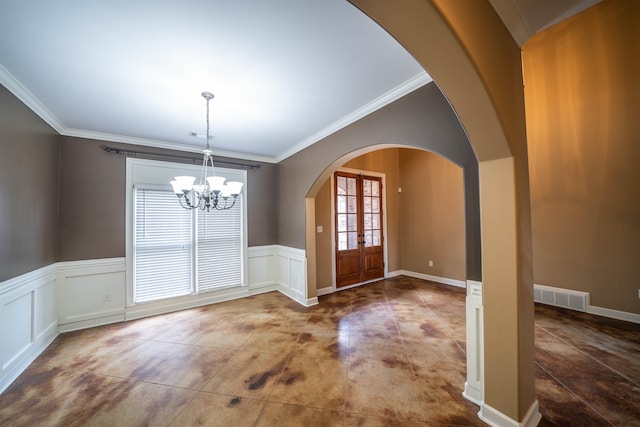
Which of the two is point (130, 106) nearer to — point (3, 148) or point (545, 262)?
point (3, 148)

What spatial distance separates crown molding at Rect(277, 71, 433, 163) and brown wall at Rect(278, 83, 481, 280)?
5cm

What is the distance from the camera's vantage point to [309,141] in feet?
12.3

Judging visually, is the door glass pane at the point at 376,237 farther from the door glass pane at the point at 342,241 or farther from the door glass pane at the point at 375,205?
the door glass pane at the point at 342,241

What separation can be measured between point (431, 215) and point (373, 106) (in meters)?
3.56

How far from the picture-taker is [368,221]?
5.25 metres

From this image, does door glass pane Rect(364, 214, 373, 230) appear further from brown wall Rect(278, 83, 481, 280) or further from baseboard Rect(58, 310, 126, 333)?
baseboard Rect(58, 310, 126, 333)

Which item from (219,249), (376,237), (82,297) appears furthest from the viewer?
(376,237)

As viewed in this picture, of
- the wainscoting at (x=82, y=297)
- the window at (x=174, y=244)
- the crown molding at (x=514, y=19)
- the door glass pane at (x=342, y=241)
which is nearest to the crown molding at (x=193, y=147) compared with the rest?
the window at (x=174, y=244)

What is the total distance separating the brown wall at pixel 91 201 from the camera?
313 centimetres

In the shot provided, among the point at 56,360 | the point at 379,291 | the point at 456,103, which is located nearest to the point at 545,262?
the point at 379,291

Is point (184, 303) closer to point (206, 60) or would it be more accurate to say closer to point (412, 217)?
point (206, 60)

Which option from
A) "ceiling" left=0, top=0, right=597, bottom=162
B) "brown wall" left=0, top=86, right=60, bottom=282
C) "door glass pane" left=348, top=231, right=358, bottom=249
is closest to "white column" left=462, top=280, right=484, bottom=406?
"ceiling" left=0, top=0, right=597, bottom=162

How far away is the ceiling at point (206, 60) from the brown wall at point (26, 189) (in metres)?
0.24

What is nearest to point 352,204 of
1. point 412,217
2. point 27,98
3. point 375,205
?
point 375,205
